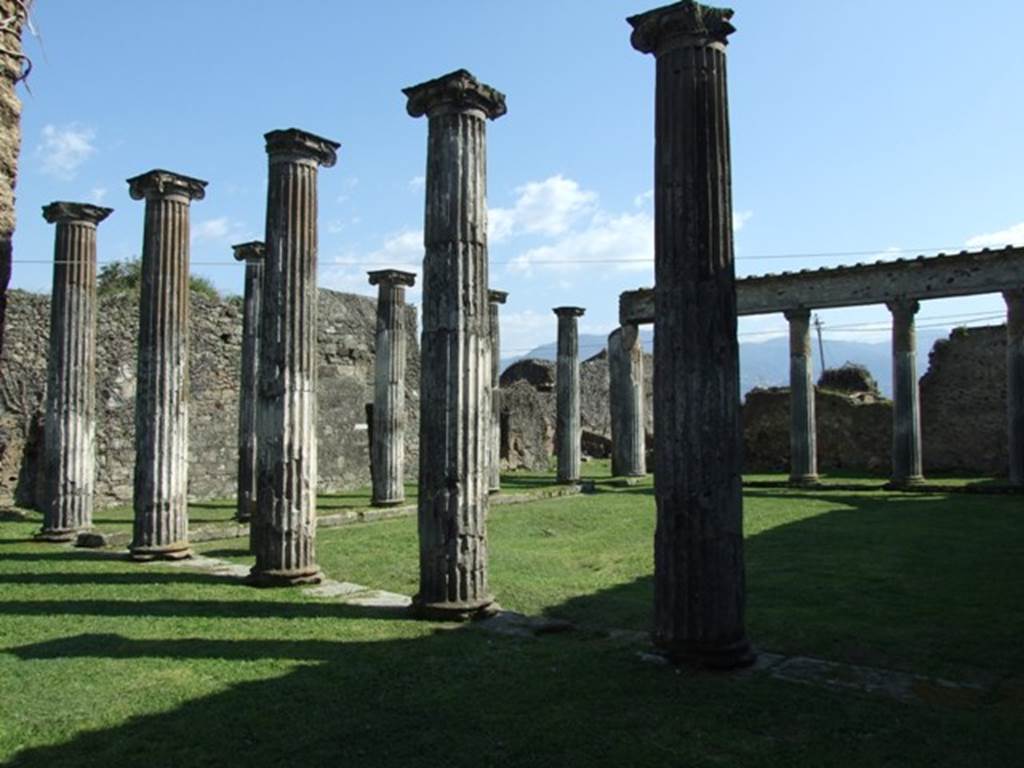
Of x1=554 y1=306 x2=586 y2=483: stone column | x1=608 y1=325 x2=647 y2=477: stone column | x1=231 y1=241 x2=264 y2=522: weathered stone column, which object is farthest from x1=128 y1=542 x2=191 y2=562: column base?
A: x1=608 y1=325 x2=647 y2=477: stone column

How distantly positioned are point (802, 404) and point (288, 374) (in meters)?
16.3

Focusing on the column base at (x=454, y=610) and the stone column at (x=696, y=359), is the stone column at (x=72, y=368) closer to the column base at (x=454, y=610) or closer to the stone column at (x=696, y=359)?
the column base at (x=454, y=610)

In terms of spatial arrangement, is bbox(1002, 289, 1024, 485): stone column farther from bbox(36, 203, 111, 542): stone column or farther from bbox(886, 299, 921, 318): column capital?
bbox(36, 203, 111, 542): stone column

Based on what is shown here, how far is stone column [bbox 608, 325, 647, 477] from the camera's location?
23.2 m

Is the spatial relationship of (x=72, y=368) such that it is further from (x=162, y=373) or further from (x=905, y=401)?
(x=905, y=401)

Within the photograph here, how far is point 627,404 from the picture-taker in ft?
77.8

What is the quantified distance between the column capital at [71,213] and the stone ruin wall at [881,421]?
52.8ft

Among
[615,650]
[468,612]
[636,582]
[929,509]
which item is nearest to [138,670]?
[468,612]

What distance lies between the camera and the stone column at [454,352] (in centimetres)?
763

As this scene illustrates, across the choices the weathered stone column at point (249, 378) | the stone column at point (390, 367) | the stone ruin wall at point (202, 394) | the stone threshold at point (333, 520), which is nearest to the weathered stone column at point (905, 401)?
the stone threshold at point (333, 520)

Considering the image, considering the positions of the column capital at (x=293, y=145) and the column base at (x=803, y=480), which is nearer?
the column capital at (x=293, y=145)

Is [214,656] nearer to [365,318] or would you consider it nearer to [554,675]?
[554,675]

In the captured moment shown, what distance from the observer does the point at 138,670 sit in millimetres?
5742

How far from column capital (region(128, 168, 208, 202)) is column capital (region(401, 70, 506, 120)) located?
437 cm
